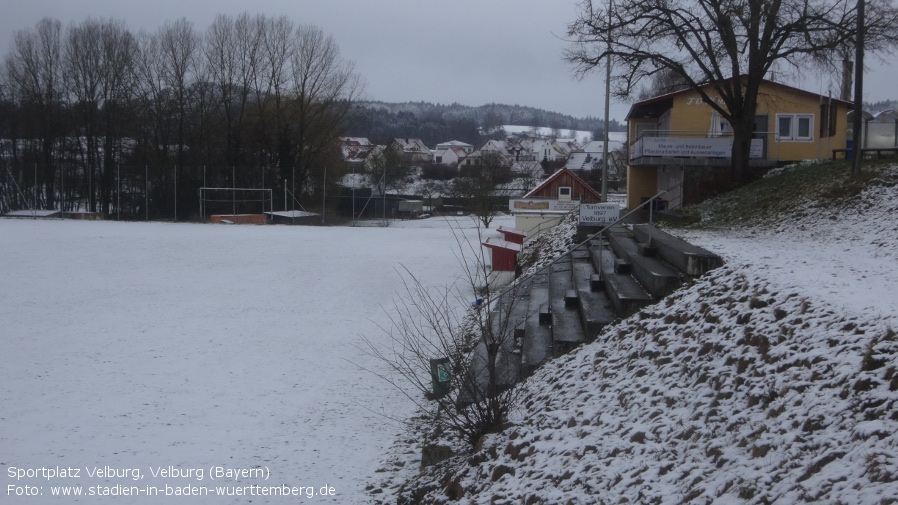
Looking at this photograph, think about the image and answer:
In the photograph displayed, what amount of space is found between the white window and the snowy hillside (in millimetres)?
22133

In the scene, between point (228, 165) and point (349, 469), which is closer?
point (349, 469)

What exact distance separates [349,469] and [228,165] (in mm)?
51671

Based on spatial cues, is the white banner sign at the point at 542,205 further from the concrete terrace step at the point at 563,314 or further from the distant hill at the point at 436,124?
the distant hill at the point at 436,124

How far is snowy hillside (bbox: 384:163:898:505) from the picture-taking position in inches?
184

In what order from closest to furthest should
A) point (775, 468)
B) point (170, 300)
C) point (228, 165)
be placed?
point (775, 468) < point (170, 300) < point (228, 165)

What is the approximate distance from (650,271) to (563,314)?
1.54 m

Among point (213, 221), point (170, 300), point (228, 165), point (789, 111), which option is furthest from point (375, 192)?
point (170, 300)

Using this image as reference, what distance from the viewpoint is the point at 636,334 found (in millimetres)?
8656

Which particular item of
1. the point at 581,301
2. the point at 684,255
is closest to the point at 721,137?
the point at 581,301

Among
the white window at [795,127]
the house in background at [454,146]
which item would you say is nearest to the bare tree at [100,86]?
the white window at [795,127]

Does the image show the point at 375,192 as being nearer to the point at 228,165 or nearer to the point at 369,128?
the point at 228,165

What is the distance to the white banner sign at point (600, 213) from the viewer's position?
1412 cm

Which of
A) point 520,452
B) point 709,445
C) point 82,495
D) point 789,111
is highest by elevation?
point 789,111

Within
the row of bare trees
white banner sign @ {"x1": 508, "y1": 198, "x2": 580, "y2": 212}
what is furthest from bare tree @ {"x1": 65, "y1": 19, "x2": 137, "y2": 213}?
white banner sign @ {"x1": 508, "y1": 198, "x2": 580, "y2": 212}
